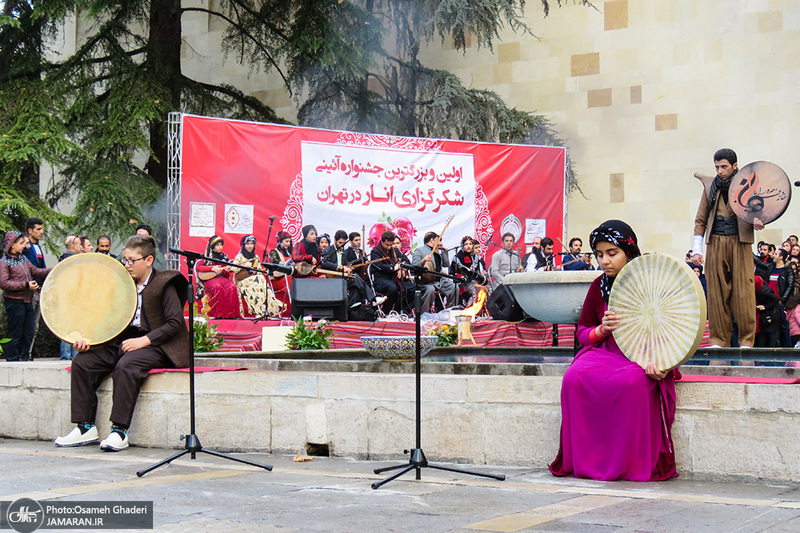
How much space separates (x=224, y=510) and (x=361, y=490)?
0.86 meters

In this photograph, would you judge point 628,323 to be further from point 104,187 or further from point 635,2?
point 635,2

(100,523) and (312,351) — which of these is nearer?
(100,523)

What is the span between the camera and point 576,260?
1541 cm

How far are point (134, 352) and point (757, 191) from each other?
5.51 metres

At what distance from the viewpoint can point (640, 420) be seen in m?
5.36

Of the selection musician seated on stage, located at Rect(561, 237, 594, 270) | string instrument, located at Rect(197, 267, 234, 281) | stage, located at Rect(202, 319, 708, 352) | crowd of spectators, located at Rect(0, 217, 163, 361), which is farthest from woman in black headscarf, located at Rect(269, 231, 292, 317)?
musician seated on stage, located at Rect(561, 237, 594, 270)

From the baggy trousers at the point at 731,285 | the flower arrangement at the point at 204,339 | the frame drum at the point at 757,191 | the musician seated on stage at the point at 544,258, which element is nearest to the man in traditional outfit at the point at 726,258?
the baggy trousers at the point at 731,285

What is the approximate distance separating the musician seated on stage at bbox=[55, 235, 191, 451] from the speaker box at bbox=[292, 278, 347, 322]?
593 centimetres

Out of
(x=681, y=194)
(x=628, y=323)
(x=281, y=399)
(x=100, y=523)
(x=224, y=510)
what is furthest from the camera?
(x=681, y=194)

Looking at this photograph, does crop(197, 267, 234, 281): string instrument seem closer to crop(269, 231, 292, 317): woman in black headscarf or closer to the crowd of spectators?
crop(269, 231, 292, 317): woman in black headscarf

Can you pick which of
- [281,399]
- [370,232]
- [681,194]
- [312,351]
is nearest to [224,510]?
[281,399]

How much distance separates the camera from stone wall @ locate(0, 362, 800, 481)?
5.29 m

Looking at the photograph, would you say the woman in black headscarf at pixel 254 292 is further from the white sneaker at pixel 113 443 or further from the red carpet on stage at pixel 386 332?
the white sneaker at pixel 113 443

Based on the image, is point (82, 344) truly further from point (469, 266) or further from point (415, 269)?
point (469, 266)
